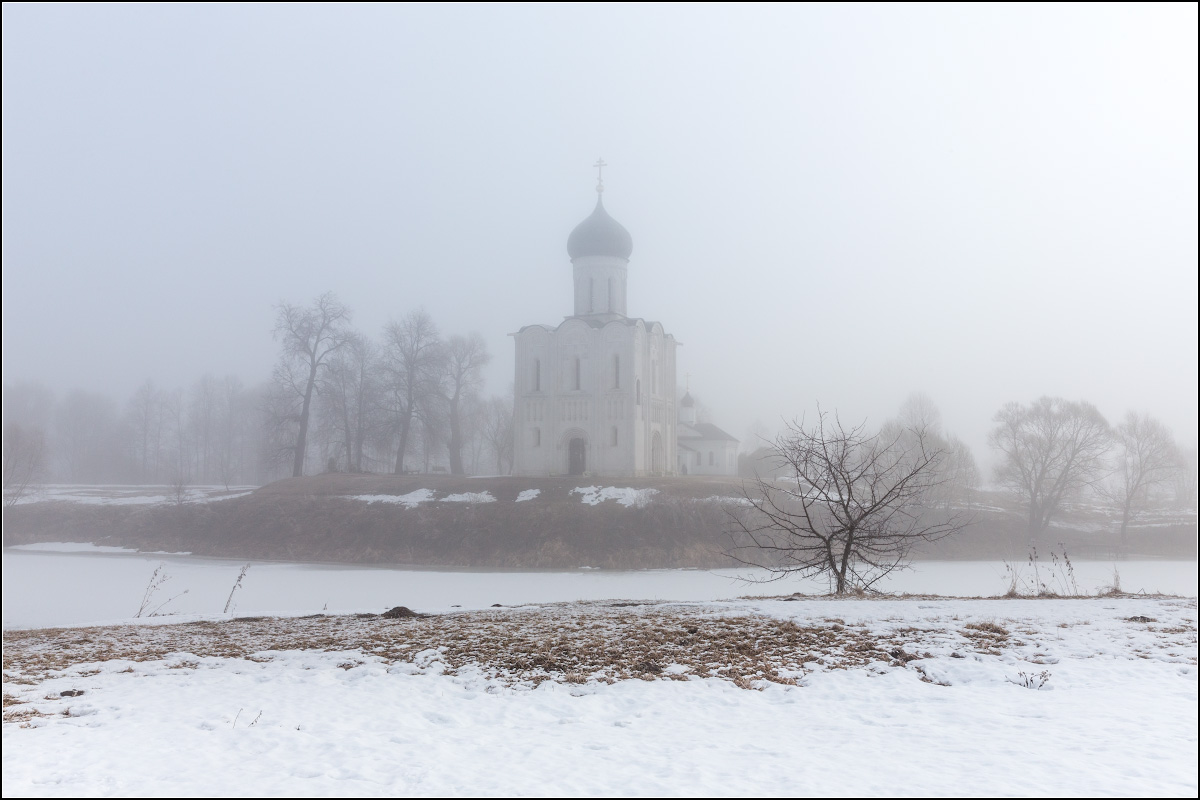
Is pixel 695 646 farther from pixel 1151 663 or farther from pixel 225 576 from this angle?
pixel 225 576

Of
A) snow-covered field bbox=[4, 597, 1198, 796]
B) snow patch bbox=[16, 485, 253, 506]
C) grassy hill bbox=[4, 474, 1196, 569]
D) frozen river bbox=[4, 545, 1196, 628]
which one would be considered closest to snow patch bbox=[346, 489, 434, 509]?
grassy hill bbox=[4, 474, 1196, 569]

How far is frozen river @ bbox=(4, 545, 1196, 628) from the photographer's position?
15414 millimetres

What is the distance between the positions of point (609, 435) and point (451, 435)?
12757mm

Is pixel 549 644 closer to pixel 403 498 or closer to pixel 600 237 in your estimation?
pixel 403 498

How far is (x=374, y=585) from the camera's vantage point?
2041cm

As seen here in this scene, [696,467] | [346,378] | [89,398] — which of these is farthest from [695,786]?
[89,398]

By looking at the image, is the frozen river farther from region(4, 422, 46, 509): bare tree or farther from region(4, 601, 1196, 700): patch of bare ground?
region(4, 422, 46, 509): bare tree

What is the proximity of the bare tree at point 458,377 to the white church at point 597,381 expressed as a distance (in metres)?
6.47

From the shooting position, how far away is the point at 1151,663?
21.9ft

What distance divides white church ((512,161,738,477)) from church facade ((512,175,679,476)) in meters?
0.05

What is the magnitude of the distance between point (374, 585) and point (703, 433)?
36.3m

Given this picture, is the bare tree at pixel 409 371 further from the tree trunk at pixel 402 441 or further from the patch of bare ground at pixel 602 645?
the patch of bare ground at pixel 602 645

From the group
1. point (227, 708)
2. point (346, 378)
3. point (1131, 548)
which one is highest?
point (346, 378)

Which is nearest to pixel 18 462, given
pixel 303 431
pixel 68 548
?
pixel 68 548
